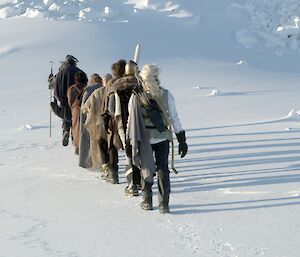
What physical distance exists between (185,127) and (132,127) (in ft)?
19.5

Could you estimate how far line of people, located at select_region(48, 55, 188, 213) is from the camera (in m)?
6.40

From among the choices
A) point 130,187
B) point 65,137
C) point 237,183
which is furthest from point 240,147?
point 130,187

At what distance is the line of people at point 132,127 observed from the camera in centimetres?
640

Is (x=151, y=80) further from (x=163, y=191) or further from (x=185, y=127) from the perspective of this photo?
(x=185, y=127)

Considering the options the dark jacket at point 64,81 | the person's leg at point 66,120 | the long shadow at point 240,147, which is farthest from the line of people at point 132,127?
the long shadow at point 240,147

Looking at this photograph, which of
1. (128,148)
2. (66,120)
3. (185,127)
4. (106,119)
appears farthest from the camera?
(185,127)

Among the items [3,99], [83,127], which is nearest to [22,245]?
[83,127]

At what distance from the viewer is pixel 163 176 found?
6402mm

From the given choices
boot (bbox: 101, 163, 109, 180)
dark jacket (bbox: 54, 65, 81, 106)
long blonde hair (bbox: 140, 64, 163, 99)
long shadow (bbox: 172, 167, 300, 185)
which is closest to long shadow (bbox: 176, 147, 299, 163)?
long shadow (bbox: 172, 167, 300, 185)

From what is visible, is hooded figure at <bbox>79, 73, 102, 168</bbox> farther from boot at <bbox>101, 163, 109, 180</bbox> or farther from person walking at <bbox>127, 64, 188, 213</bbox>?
person walking at <bbox>127, 64, 188, 213</bbox>

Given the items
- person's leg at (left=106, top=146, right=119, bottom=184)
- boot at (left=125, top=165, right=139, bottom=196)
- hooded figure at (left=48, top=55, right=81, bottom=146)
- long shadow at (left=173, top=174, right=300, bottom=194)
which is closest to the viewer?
boot at (left=125, top=165, right=139, bottom=196)

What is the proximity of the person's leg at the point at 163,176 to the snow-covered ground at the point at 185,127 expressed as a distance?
0.14 m

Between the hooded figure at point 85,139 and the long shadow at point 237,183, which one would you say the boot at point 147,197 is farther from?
the hooded figure at point 85,139

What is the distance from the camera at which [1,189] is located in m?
7.82
